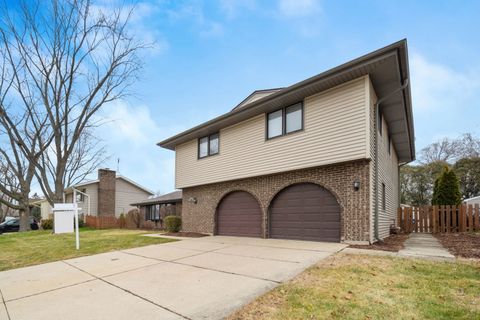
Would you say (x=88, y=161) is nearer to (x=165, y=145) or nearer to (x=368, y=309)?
(x=165, y=145)

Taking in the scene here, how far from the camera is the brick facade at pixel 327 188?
7.98 metres

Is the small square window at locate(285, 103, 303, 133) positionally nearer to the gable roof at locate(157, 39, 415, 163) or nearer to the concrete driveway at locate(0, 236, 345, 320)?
the gable roof at locate(157, 39, 415, 163)

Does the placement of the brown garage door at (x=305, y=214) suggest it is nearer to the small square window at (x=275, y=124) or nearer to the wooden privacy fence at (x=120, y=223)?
the small square window at (x=275, y=124)

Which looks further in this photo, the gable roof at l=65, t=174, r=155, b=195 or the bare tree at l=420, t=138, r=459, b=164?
the bare tree at l=420, t=138, r=459, b=164

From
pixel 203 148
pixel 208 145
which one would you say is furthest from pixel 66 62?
pixel 208 145

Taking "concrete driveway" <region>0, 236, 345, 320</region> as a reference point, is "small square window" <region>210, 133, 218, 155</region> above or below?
above

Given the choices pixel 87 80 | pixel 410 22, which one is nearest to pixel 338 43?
pixel 410 22

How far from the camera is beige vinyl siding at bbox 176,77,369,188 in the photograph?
8.12 meters

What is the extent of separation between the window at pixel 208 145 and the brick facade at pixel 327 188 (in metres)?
1.51

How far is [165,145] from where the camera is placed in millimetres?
15438

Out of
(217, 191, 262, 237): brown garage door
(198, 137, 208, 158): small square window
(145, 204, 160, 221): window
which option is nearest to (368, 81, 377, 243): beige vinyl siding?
(217, 191, 262, 237): brown garage door

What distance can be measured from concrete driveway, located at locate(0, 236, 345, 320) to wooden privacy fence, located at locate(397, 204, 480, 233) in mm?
7568

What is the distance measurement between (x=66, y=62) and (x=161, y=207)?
1079 centimetres

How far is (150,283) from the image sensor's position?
4.70m
